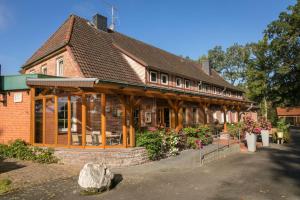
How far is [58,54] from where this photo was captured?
16.5m

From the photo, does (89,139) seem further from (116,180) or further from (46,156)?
(116,180)

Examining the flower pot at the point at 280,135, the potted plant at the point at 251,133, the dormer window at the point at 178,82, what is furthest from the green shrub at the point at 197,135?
the dormer window at the point at 178,82

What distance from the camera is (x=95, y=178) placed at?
25.1 ft

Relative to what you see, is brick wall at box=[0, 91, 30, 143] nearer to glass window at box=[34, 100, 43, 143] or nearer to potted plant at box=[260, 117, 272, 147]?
glass window at box=[34, 100, 43, 143]

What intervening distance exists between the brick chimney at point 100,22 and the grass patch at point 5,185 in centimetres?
1493

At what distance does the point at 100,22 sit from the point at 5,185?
51.7 ft

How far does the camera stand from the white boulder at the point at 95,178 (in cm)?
758

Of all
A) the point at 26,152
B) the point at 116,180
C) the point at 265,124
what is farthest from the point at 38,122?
the point at 265,124

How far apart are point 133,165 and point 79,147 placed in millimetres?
2366

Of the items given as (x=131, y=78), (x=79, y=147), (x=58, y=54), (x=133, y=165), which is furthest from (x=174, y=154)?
(x=58, y=54)

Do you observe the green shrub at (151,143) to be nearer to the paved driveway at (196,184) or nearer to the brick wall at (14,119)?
the paved driveway at (196,184)

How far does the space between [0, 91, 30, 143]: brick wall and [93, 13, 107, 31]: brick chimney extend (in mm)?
9863

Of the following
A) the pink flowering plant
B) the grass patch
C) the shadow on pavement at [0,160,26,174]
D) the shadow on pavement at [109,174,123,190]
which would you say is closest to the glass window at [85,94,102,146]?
the shadow on pavement at [0,160,26,174]

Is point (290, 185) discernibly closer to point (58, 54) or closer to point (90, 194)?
point (90, 194)
